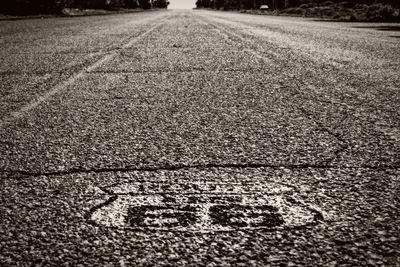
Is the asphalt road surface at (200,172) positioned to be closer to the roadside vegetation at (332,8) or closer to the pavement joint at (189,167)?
the pavement joint at (189,167)

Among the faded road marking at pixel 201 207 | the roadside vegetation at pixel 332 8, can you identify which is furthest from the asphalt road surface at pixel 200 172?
the roadside vegetation at pixel 332 8

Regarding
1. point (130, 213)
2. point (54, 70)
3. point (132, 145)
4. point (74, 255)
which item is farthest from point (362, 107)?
point (54, 70)

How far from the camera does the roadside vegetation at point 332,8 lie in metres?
24.3

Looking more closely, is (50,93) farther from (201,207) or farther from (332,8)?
(332,8)

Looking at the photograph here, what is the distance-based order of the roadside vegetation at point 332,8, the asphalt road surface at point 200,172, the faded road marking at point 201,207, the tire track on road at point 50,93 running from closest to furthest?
the asphalt road surface at point 200,172
the faded road marking at point 201,207
the tire track on road at point 50,93
the roadside vegetation at point 332,8

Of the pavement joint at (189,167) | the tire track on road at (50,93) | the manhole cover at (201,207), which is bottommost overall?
the manhole cover at (201,207)

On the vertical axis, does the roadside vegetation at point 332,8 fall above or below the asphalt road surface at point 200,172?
above

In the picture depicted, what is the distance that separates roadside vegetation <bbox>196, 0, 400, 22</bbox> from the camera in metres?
24.3

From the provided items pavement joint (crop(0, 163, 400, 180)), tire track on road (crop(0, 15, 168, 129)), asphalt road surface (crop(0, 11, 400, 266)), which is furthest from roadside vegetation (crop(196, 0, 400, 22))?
pavement joint (crop(0, 163, 400, 180))

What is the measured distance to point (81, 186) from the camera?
6.09ft

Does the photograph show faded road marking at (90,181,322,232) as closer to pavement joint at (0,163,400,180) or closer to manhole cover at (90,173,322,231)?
manhole cover at (90,173,322,231)

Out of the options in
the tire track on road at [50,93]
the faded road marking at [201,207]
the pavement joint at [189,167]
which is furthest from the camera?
the tire track on road at [50,93]

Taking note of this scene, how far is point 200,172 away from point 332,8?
40633 millimetres

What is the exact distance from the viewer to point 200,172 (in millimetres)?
2008
